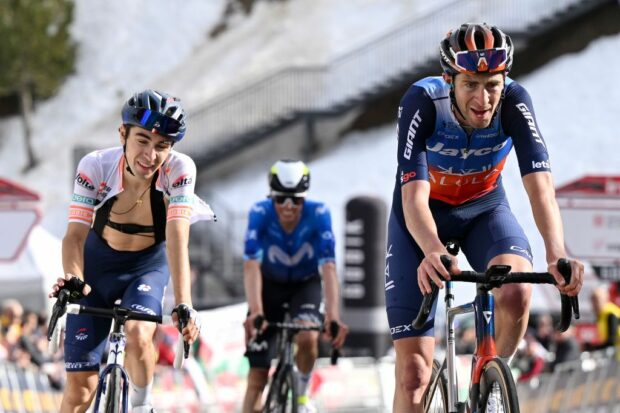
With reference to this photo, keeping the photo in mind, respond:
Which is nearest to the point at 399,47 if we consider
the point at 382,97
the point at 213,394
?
the point at 382,97

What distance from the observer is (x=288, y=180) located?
10922 mm

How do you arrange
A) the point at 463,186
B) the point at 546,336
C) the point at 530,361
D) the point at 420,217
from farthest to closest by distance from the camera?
the point at 546,336
the point at 530,361
the point at 463,186
the point at 420,217

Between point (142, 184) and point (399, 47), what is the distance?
3647cm

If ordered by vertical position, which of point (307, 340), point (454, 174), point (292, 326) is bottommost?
point (307, 340)

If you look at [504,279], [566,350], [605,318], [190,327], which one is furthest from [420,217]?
[566,350]

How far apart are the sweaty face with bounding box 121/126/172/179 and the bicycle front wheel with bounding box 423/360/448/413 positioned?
1899 millimetres

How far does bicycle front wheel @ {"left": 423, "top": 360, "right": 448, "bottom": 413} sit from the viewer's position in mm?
7355

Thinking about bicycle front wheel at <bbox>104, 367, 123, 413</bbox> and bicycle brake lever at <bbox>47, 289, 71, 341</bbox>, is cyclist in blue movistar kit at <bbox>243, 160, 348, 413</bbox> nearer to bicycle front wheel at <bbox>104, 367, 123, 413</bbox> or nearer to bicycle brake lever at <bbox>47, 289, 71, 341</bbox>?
bicycle front wheel at <bbox>104, 367, 123, 413</bbox>

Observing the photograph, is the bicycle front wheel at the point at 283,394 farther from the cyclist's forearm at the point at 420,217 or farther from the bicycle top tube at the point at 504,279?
the bicycle top tube at the point at 504,279

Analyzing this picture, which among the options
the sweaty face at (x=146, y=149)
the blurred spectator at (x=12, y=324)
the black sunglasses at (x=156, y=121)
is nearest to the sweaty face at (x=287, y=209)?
the sweaty face at (x=146, y=149)

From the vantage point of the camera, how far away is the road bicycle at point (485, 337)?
21.1ft

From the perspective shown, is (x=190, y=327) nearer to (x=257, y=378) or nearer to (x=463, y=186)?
(x=463, y=186)

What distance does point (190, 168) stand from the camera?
8.16 metres

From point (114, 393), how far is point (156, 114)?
1.53 meters
